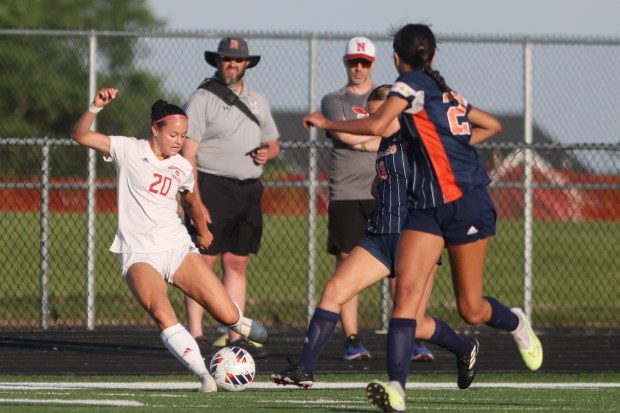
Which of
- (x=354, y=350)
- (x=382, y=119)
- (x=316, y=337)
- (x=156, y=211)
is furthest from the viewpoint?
(x=354, y=350)

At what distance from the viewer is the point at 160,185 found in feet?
29.4

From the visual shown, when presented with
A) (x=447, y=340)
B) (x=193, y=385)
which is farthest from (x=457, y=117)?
(x=193, y=385)

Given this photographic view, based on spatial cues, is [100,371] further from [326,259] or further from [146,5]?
[146,5]

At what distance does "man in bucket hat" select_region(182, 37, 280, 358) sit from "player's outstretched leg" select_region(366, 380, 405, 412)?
407 cm

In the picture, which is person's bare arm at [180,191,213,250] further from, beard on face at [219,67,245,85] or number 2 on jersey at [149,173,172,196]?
beard on face at [219,67,245,85]

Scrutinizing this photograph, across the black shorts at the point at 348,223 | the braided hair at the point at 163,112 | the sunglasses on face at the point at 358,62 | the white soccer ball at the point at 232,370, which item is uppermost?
the sunglasses on face at the point at 358,62

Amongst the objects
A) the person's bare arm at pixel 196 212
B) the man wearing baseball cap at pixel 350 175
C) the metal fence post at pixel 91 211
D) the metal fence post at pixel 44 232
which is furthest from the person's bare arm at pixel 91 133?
the metal fence post at pixel 44 232

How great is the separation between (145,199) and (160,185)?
5.2 inches

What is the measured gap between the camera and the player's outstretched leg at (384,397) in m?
6.85

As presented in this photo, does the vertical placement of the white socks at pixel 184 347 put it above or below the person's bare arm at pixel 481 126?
below

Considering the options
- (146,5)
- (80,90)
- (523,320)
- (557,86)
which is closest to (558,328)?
(557,86)

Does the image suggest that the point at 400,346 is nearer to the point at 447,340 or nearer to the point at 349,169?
the point at 447,340

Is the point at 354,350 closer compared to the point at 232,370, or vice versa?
the point at 232,370

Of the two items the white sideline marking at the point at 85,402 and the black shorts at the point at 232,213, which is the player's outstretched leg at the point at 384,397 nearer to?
the white sideline marking at the point at 85,402
